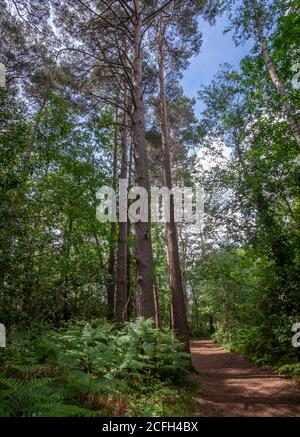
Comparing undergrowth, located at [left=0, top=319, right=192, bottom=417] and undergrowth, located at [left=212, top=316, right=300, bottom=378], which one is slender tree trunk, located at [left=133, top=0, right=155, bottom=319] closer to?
undergrowth, located at [left=0, top=319, right=192, bottom=417]

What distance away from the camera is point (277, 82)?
839 centimetres

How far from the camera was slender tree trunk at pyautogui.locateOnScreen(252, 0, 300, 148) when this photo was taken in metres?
7.66

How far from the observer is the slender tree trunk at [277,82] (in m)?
7.66

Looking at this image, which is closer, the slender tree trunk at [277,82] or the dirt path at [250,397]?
the dirt path at [250,397]

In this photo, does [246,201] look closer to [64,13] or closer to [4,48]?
[64,13]

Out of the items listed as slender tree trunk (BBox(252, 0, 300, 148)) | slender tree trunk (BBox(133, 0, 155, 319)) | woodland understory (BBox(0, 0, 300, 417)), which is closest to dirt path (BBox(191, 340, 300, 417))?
woodland understory (BBox(0, 0, 300, 417))

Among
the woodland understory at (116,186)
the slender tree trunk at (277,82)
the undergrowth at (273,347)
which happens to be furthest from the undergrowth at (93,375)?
the slender tree trunk at (277,82)

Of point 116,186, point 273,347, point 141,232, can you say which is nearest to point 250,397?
point 141,232

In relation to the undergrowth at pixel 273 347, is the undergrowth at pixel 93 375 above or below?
above

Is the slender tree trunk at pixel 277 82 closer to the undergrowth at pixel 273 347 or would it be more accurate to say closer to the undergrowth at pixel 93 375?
the undergrowth at pixel 273 347

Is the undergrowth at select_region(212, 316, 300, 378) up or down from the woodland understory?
down

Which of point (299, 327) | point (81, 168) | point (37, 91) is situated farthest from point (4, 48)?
point (299, 327)

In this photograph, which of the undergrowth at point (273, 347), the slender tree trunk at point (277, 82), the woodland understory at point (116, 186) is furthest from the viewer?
the undergrowth at point (273, 347)
